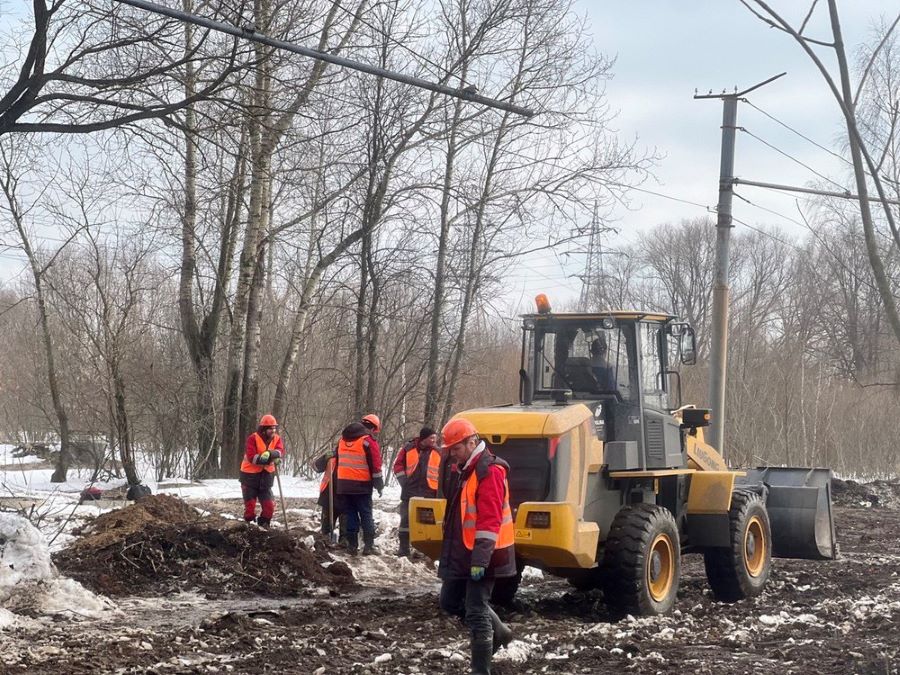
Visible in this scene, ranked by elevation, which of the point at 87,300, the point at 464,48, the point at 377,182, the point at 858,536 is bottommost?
the point at 858,536

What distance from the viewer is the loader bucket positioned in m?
12.8

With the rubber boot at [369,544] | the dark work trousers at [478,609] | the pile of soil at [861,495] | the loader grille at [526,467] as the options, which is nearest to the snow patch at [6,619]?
the dark work trousers at [478,609]

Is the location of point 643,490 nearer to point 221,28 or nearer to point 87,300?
point 221,28

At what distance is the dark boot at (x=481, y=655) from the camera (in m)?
7.45

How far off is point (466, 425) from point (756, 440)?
982 inches

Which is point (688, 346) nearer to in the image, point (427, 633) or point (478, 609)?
point (427, 633)

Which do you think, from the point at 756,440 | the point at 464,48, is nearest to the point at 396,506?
the point at 464,48

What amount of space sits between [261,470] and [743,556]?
20.8ft

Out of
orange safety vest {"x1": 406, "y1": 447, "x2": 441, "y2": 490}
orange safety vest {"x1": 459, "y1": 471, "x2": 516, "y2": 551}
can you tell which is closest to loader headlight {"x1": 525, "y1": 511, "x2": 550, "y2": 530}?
orange safety vest {"x1": 459, "y1": 471, "x2": 516, "y2": 551}

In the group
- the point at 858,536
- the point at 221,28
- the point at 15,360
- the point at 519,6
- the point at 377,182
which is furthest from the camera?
the point at 15,360

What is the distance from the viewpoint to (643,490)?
1103 centimetres

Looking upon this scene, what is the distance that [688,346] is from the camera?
434 inches

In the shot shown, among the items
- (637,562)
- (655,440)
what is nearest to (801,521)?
(655,440)

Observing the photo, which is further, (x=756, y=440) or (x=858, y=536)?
(x=756, y=440)
